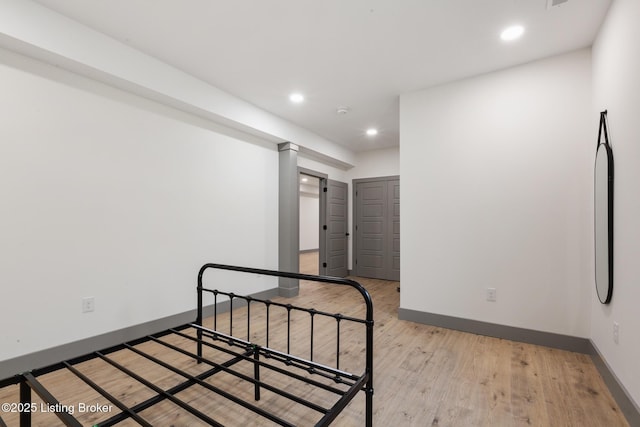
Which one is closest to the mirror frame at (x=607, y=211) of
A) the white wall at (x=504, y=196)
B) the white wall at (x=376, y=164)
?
the white wall at (x=504, y=196)

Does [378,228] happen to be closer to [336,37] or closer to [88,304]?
[336,37]

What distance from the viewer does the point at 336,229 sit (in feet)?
19.5

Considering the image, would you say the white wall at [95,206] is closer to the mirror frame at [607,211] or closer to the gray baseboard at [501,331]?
the gray baseboard at [501,331]

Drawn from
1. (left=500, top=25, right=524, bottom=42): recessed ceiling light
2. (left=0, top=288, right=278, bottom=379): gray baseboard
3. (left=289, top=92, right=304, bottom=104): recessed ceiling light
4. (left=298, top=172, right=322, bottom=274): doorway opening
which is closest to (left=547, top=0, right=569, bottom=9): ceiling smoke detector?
(left=500, top=25, right=524, bottom=42): recessed ceiling light

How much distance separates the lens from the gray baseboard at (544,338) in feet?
5.70

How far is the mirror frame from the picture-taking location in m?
2.03

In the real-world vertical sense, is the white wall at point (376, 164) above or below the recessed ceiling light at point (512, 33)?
below

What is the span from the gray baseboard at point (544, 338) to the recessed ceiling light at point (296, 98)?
2.91m

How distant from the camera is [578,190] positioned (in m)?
2.60

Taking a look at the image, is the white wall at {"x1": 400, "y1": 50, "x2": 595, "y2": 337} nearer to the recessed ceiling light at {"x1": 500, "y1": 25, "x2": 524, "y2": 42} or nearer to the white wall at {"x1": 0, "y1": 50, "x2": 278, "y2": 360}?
the recessed ceiling light at {"x1": 500, "y1": 25, "x2": 524, "y2": 42}

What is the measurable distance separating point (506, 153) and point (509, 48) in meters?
0.96

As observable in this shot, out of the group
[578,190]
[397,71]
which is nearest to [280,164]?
[397,71]

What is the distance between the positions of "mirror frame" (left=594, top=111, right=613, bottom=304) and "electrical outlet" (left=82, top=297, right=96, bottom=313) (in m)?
4.09

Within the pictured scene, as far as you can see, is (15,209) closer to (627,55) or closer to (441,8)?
(441,8)
